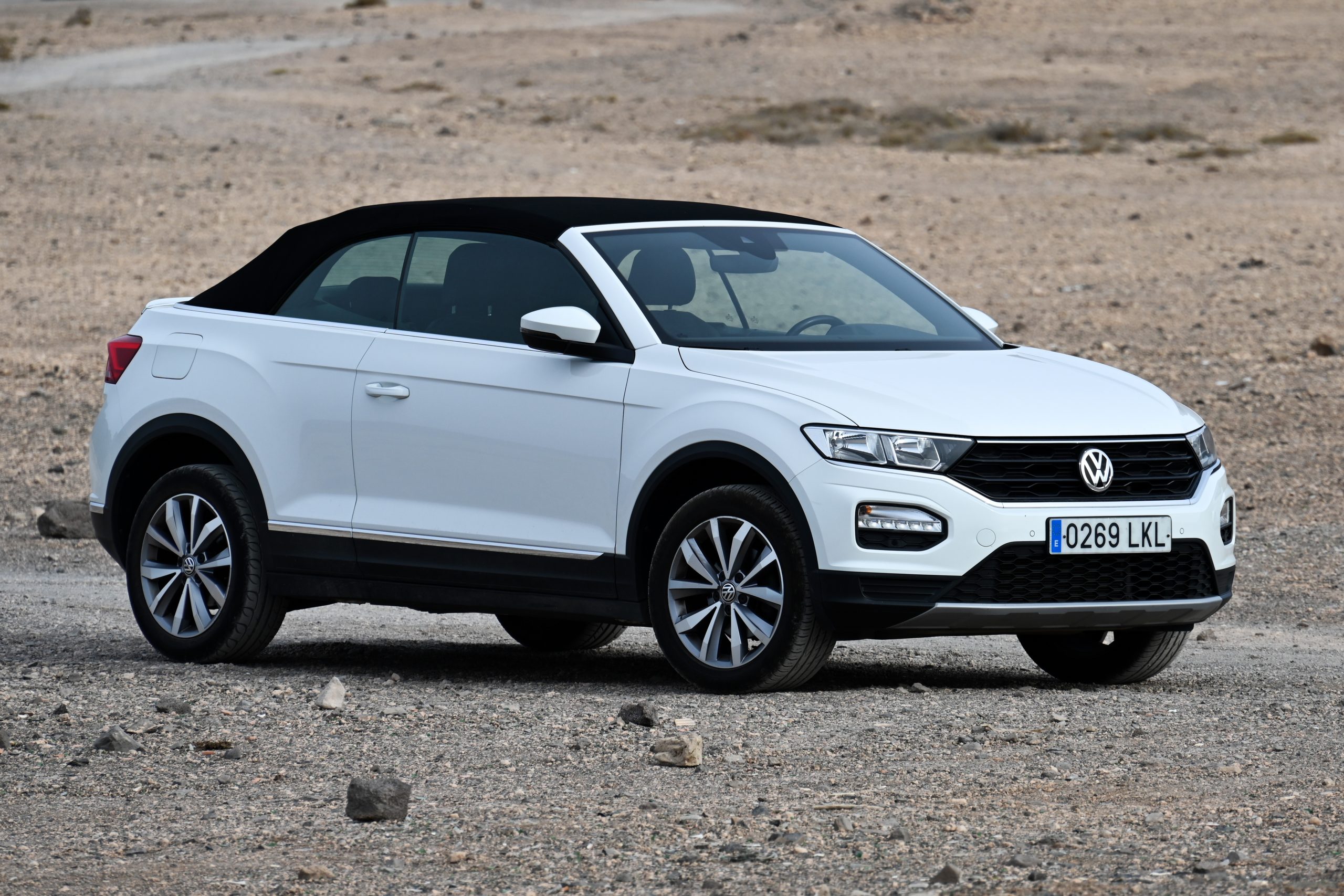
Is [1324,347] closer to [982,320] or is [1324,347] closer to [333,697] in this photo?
[982,320]

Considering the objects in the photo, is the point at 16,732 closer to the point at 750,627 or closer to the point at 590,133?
the point at 750,627

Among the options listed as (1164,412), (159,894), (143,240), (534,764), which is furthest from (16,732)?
(143,240)

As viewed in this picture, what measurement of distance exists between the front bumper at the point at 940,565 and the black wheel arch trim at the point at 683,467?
1.5 inches

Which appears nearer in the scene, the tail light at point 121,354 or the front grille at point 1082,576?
the front grille at point 1082,576

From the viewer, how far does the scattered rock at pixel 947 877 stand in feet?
15.5

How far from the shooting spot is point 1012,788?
5.80m

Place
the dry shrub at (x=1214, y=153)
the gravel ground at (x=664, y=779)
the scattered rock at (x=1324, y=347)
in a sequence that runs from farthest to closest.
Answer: the dry shrub at (x=1214, y=153)
the scattered rock at (x=1324, y=347)
the gravel ground at (x=664, y=779)

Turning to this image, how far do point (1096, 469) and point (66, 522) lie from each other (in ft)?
27.3

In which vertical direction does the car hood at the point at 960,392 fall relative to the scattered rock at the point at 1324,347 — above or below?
above

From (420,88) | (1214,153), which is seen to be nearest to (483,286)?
(1214,153)

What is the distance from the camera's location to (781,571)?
7.18 meters

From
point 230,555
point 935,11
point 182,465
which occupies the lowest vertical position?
point 230,555

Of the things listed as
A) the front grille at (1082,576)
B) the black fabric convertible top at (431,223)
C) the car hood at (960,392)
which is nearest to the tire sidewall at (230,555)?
the black fabric convertible top at (431,223)

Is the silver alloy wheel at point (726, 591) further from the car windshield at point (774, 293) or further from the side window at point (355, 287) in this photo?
the side window at point (355, 287)
